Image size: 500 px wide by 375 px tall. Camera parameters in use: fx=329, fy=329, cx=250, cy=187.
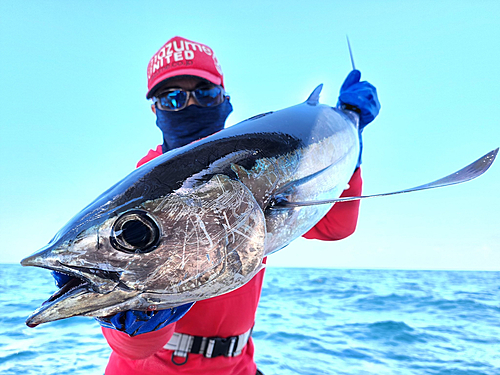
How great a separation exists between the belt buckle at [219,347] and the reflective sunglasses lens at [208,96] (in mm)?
1504

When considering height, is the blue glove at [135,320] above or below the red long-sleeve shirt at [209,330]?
above

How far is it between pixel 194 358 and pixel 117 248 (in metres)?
1.25

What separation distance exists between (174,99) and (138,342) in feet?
5.13

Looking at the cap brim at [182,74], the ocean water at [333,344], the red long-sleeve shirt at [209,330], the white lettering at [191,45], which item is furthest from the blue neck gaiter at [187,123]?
the ocean water at [333,344]

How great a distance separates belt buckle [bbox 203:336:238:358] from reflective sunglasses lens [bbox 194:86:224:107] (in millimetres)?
1504

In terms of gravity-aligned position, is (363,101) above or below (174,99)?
above

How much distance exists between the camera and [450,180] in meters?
1.21

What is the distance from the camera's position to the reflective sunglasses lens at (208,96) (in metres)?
2.29

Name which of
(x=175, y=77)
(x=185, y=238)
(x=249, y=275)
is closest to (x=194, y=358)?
(x=249, y=275)

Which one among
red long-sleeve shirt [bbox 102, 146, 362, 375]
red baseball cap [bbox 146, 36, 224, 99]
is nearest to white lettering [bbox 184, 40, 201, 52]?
red baseball cap [bbox 146, 36, 224, 99]

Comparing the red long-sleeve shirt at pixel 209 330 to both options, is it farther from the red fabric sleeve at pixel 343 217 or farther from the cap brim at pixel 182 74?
the cap brim at pixel 182 74

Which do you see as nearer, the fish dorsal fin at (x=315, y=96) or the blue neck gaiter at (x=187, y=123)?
the fish dorsal fin at (x=315, y=96)

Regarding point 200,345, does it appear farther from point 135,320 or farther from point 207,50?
point 207,50

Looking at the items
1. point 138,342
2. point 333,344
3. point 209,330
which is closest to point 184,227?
point 138,342
